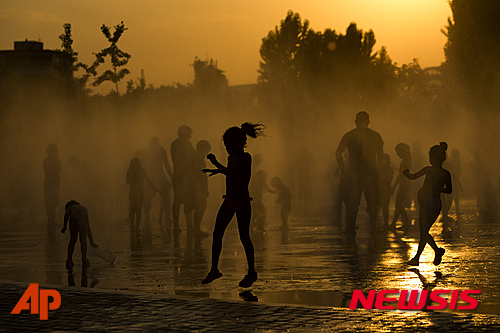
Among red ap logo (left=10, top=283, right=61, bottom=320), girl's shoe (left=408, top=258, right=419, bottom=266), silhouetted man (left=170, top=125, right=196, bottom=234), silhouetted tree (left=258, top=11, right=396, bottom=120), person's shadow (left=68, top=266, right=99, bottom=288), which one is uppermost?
silhouetted tree (left=258, top=11, right=396, bottom=120)

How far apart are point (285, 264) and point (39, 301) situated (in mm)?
4458

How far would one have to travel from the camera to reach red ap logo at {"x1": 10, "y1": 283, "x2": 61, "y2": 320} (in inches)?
364

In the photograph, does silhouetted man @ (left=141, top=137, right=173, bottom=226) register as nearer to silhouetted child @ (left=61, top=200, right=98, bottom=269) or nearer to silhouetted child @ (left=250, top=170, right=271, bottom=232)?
silhouetted child @ (left=250, top=170, right=271, bottom=232)

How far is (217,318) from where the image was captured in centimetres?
860

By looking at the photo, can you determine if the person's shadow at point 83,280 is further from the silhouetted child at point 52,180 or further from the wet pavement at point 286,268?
the silhouetted child at point 52,180

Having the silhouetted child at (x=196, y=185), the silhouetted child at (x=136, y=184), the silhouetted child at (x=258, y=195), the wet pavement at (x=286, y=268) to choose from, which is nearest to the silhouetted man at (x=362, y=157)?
the wet pavement at (x=286, y=268)

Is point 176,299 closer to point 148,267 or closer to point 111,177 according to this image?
point 148,267

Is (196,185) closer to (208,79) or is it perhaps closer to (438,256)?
(438,256)

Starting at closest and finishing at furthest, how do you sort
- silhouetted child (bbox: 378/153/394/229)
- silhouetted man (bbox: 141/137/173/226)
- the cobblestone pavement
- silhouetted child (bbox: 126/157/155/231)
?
→ the cobblestone pavement, silhouetted child (bbox: 378/153/394/229), silhouetted child (bbox: 126/157/155/231), silhouetted man (bbox: 141/137/173/226)

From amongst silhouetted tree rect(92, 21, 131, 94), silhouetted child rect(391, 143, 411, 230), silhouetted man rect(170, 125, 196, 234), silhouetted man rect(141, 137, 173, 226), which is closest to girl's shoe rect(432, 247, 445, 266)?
silhouetted child rect(391, 143, 411, 230)

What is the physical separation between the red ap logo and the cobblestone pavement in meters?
0.07

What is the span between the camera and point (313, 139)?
74.3 m

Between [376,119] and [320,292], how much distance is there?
7797 centimetres

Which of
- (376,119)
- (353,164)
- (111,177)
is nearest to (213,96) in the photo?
(376,119)
